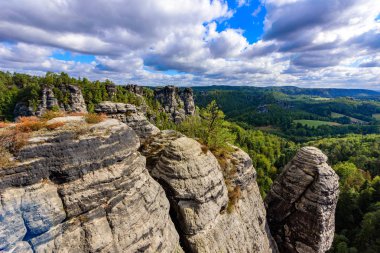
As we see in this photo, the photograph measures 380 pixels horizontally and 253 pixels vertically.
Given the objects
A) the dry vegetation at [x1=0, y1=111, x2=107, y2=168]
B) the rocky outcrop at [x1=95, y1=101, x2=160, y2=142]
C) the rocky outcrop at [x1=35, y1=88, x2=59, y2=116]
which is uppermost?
the dry vegetation at [x1=0, y1=111, x2=107, y2=168]

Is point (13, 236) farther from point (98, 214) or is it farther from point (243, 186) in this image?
point (243, 186)

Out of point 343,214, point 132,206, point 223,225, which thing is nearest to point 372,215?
point 343,214

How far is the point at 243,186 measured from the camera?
29.9 m

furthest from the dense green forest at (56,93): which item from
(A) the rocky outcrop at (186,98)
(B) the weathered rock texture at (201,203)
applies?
(B) the weathered rock texture at (201,203)

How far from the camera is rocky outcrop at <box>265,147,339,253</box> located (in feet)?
100.0

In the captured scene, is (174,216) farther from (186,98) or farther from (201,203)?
(186,98)

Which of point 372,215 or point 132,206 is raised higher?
point 132,206

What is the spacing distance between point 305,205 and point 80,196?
100 feet

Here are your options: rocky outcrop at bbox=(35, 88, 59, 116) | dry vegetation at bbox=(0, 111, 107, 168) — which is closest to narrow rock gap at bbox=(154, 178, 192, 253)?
dry vegetation at bbox=(0, 111, 107, 168)

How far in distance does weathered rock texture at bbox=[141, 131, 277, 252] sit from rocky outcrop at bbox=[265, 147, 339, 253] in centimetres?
689

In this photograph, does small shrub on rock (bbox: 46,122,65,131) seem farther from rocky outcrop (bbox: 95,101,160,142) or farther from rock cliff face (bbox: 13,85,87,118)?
rock cliff face (bbox: 13,85,87,118)

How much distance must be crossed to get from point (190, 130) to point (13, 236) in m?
30.7

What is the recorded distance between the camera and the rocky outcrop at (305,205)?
100.0ft

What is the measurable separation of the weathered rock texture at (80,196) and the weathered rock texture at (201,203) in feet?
11.2
